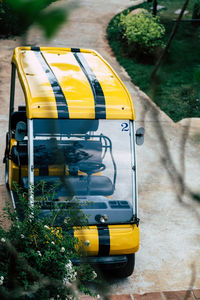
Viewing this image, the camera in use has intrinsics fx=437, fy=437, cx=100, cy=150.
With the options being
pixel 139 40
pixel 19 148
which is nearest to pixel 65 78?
pixel 19 148

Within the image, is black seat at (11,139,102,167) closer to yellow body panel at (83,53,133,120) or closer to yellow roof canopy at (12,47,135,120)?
yellow roof canopy at (12,47,135,120)

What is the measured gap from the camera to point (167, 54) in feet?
2.36

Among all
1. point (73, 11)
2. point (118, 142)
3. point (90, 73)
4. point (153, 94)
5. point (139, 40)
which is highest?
point (73, 11)

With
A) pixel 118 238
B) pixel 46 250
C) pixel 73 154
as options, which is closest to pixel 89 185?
pixel 73 154

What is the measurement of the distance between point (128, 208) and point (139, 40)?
7591mm

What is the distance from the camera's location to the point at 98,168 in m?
4.94

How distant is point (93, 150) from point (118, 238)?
1136 millimetres

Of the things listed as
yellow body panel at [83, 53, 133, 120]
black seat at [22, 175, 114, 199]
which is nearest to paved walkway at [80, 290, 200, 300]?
black seat at [22, 175, 114, 199]

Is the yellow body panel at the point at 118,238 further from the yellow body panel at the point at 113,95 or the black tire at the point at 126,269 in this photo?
the yellow body panel at the point at 113,95

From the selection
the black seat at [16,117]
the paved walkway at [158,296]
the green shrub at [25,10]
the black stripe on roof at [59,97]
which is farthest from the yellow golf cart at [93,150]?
the green shrub at [25,10]

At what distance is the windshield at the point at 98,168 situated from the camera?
4.59 m

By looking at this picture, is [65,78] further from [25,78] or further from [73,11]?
[73,11]

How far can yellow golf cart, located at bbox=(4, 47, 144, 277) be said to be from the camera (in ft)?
14.3

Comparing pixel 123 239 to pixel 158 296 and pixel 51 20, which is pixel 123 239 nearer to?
pixel 158 296
